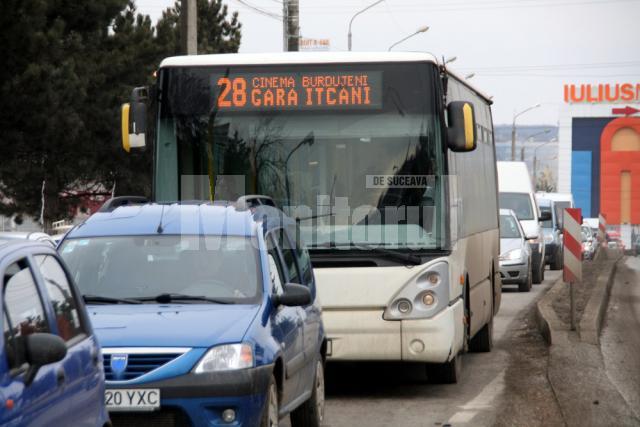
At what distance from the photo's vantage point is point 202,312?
845cm

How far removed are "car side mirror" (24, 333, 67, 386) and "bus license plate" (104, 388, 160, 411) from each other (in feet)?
8.52

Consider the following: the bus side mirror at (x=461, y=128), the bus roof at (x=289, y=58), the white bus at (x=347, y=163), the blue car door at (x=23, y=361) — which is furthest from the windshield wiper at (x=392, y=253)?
the blue car door at (x=23, y=361)

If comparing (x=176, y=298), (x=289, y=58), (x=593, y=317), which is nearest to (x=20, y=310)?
(x=176, y=298)

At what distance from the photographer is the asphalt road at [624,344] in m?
12.7

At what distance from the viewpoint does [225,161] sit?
12.1 m

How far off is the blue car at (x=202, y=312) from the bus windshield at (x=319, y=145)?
1.57 m

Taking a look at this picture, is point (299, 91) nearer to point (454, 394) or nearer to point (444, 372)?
point (444, 372)

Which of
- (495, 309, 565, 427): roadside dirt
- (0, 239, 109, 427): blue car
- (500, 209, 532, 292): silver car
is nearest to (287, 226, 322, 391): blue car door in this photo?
(495, 309, 565, 427): roadside dirt

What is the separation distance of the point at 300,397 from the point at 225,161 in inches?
129

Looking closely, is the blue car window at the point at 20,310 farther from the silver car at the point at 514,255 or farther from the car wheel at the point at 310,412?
the silver car at the point at 514,255

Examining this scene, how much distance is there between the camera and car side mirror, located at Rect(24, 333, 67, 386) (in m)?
5.14

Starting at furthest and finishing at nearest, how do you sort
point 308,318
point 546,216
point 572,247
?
point 546,216 < point 572,247 < point 308,318

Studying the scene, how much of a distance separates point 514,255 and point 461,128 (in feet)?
58.9

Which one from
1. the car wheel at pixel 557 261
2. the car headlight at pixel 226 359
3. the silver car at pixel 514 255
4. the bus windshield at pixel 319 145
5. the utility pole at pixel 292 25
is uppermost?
the utility pole at pixel 292 25
